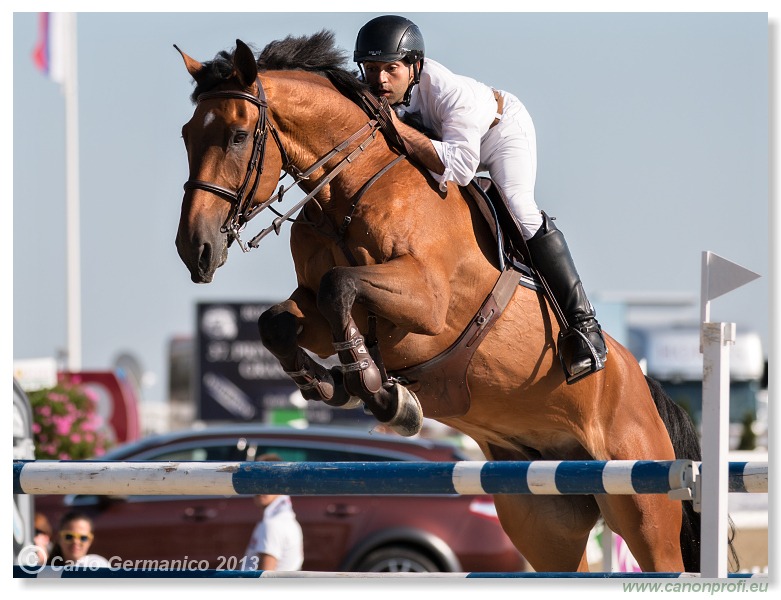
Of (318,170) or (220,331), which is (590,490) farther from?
(220,331)

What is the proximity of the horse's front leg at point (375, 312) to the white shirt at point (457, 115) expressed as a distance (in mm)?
475

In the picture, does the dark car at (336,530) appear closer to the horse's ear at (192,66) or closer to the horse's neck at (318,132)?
the horse's neck at (318,132)

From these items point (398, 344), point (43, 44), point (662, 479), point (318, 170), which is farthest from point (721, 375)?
point (43, 44)

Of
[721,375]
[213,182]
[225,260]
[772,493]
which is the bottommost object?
[772,493]

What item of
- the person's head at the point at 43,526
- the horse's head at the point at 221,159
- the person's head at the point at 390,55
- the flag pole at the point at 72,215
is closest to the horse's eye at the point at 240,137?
the horse's head at the point at 221,159

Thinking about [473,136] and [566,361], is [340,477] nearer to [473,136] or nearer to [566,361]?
[566,361]

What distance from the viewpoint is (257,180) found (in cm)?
408

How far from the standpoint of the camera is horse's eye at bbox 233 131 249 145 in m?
4.02

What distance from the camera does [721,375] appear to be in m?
3.38

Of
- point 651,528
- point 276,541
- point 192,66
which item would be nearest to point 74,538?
point 276,541

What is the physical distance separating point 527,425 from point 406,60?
159 centimetres

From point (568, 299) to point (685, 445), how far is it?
1100 millimetres

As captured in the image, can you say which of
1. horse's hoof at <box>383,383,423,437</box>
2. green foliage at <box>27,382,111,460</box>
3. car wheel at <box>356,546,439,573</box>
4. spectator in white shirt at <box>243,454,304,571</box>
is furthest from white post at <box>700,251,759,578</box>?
green foliage at <box>27,382,111,460</box>

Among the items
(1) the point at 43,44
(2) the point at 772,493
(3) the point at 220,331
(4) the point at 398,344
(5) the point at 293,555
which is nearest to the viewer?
(2) the point at 772,493
